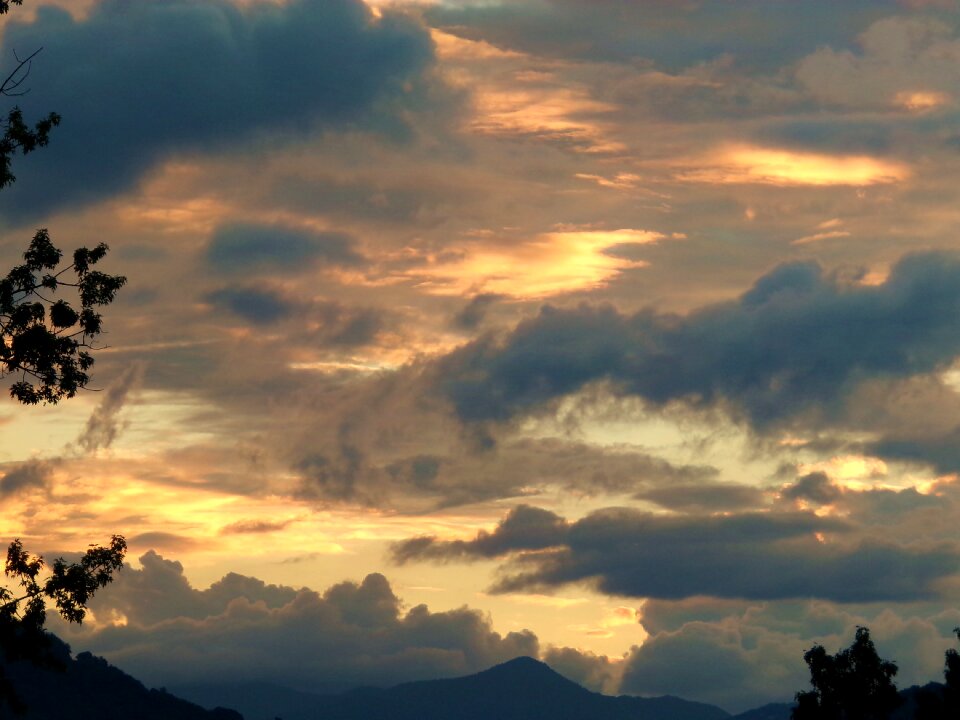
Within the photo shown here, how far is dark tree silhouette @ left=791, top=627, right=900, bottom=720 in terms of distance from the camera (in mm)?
121688

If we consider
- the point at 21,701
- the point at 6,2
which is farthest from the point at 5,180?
the point at 21,701

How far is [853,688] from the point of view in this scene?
122 m

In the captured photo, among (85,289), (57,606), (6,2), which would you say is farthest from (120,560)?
(6,2)

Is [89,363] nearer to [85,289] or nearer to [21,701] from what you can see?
[85,289]

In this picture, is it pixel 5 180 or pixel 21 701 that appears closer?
pixel 5 180

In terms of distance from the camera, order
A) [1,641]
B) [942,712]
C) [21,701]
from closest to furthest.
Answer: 1. [1,641]
2. [21,701]
3. [942,712]

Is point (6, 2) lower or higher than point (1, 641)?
higher

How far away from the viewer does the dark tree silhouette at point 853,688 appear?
4791 inches

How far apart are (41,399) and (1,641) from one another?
8.41 metres

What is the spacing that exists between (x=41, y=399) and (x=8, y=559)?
591 centimetres

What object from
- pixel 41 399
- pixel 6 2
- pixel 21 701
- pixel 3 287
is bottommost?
pixel 21 701

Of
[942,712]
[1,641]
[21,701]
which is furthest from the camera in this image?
[942,712]

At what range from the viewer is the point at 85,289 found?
47.9 m

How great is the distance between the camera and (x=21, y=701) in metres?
50.3
